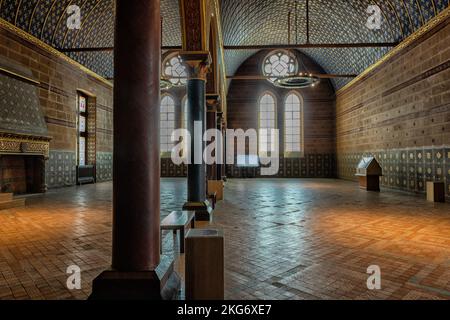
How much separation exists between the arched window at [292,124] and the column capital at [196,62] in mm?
16156

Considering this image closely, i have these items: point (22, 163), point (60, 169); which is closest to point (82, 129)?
point (60, 169)

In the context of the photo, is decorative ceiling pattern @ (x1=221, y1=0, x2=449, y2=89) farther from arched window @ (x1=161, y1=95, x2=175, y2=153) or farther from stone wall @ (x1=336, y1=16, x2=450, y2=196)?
arched window @ (x1=161, y1=95, x2=175, y2=153)

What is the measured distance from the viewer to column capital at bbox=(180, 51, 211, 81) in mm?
6672

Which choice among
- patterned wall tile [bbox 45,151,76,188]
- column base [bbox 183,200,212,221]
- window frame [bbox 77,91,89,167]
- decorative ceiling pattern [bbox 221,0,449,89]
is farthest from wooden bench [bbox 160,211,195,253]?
window frame [bbox 77,91,89,167]

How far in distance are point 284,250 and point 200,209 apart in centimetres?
267

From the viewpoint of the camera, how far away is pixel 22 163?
38.6 ft

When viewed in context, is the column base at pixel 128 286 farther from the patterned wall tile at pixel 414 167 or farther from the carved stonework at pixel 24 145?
the patterned wall tile at pixel 414 167

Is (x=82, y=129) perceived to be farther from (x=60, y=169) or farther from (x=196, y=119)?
(x=196, y=119)

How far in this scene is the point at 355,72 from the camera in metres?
17.6

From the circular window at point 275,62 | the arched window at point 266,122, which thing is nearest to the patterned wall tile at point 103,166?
the arched window at point 266,122

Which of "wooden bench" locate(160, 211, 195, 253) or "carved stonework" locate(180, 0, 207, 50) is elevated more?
"carved stonework" locate(180, 0, 207, 50)
